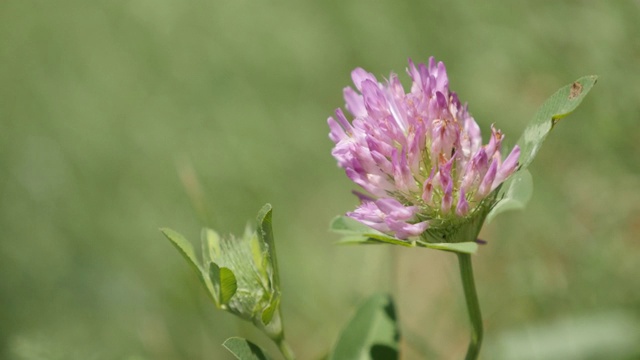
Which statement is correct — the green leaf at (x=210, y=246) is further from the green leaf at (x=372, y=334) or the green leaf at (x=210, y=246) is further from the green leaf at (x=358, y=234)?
the green leaf at (x=372, y=334)

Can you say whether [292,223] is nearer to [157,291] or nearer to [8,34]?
[157,291]

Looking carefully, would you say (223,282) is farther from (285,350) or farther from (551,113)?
(551,113)

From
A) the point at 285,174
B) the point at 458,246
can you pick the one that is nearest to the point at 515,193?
the point at 458,246

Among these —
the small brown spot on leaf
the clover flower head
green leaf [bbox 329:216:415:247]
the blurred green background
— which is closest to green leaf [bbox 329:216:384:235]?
green leaf [bbox 329:216:415:247]

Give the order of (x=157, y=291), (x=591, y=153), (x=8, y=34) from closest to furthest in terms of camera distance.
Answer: (x=591, y=153) → (x=157, y=291) → (x=8, y=34)

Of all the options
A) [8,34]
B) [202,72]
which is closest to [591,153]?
[202,72]

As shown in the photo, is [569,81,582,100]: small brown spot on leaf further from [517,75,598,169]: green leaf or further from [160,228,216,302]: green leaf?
[160,228,216,302]: green leaf

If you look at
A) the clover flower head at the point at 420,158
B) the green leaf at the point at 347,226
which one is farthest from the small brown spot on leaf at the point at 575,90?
the green leaf at the point at 347,226
